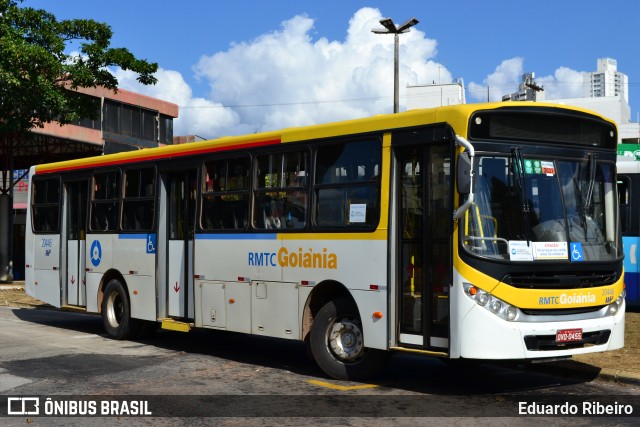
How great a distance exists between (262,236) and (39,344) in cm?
484

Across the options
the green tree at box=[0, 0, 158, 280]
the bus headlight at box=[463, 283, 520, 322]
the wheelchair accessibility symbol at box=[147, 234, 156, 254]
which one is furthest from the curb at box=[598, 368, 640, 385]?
the green tree at box=[0, 0, 158, 280]

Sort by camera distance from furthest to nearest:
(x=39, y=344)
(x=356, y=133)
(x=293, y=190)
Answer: (x=39, y=344) → (x=293, y=190) → (x=356, y=133)

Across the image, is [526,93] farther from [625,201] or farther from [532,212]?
[532,212]

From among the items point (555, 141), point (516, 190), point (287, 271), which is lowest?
point (287, 271)

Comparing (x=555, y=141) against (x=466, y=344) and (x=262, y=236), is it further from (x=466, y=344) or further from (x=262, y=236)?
(x=262, y=236)

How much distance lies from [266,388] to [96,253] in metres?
6.50

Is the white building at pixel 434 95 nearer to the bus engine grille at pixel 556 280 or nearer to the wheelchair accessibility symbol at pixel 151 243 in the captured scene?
the wheelchair accessibility symbol at pixel 151 243

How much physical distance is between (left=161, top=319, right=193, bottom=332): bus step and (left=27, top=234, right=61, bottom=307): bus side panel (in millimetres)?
3843

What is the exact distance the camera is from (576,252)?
29.7 ft

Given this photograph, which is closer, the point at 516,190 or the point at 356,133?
the point at 516,190

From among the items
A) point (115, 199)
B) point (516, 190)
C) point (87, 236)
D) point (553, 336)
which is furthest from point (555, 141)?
point (87, 236)

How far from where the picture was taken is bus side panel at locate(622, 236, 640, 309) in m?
17.9

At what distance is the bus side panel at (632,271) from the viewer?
1791 centimetres

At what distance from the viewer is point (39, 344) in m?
13.7
